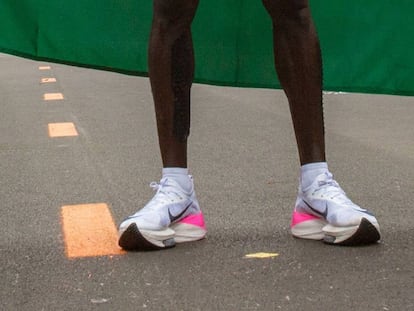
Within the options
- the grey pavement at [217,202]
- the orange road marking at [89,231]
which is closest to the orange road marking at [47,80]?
the grey pavement at [217,202]

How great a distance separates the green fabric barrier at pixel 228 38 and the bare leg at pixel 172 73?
0.61m

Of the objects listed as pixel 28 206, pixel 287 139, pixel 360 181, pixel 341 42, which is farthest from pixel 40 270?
pixel 287 139

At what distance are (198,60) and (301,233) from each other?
0.92 m

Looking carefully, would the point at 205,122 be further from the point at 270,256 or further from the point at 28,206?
the point at 270,256

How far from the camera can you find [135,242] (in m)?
2.52

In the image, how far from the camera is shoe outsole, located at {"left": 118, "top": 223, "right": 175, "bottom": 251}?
250cm

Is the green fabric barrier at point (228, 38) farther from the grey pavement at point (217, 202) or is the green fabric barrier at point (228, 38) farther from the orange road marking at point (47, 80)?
the orange road marking at point (47, 80)

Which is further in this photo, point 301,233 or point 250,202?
point 250,202

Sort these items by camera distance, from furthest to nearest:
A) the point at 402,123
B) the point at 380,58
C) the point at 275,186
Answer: the point at 402,123 → the point at 275,186 → the point at 380,58

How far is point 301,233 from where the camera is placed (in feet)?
8.69

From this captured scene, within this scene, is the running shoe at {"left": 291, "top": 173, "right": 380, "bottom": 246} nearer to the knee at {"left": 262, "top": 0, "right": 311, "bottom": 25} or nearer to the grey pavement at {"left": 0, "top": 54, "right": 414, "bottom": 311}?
the grey pavement at {"left": 0, "top": 54, "right": 414, "bottom": 311}

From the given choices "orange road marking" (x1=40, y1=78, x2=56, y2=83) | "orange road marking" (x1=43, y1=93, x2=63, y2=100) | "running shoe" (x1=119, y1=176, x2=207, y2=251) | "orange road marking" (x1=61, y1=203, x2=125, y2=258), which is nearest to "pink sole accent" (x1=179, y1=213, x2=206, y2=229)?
"running shoe" (x1=119, y1=176, x2=207, y2=251)

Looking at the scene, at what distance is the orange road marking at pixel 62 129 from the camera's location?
5461mm

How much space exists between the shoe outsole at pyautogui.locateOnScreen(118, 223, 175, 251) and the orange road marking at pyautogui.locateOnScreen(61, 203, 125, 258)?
3cm
